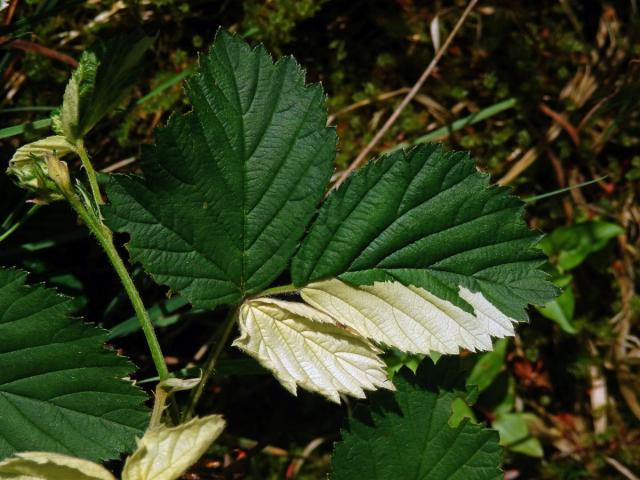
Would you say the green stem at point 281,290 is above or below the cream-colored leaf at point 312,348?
above

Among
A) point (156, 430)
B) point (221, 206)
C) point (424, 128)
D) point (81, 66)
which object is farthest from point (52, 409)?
point (424, 128)

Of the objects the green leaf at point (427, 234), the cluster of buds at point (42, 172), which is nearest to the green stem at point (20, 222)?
the cluster of buds at point (42, 172)

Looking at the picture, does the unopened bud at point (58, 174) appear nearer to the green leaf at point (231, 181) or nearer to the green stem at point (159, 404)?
the green leaf at point (231, 181)

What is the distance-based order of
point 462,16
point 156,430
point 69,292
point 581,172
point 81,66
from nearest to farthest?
1. point 156,430
2. point 81,66
3. point 69,292
4. point 462,16
5. point 581,172

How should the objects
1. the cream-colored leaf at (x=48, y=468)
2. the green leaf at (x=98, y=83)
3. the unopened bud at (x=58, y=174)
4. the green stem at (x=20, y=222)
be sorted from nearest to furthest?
the cream-colored leaf at (x=48, y=468)
the unopened bud at (x=58, y=174)
the green leaf at (x=98, y=83)
the green stem at (x=20, y=222)

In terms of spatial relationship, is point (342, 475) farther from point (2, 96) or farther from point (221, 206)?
point (2, 96)

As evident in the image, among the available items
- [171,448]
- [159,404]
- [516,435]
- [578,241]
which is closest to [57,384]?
[159,404]
